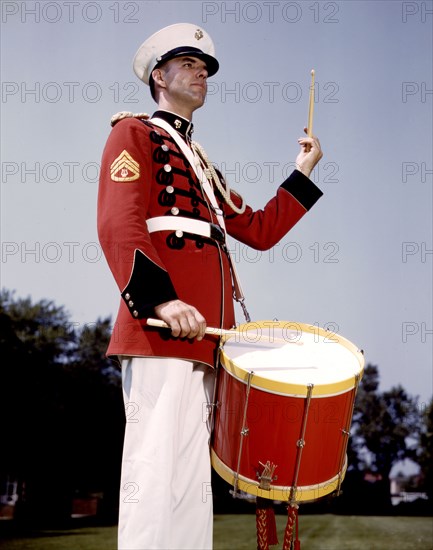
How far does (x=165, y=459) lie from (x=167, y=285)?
24.2 inches

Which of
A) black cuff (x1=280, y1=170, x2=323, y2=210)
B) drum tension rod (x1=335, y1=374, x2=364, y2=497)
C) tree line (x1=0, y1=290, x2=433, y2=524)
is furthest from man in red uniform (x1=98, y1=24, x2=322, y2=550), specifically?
tree line (x1=0, y1=290, x2=433, y2=524)

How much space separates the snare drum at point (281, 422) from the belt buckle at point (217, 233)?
1.36 ft

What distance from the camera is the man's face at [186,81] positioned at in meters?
3.28

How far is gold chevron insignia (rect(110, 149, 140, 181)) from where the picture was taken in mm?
2938

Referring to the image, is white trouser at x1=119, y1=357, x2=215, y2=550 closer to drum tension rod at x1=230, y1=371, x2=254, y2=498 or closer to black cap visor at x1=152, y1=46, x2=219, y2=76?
drum tension rod at x1=230, y1=371, x2=254, y2=498

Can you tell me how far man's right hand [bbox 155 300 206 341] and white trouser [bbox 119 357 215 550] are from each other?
0.22 meters

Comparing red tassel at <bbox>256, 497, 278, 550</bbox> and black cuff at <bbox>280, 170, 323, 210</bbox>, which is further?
black cuff at <bbox>280, 170, 323, 210</bbox>

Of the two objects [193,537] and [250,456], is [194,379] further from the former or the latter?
[193,537]

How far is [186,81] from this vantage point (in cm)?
329

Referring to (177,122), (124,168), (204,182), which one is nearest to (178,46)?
(177,122)

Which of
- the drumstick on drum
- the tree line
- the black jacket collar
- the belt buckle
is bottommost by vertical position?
the tree line

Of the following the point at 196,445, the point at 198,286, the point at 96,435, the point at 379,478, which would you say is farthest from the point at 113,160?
the point at 379,478

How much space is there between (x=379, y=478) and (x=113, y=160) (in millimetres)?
43487

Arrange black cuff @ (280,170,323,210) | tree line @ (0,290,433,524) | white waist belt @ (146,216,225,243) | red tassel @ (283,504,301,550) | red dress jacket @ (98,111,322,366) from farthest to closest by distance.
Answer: tree line @ (0,290,433,524)
black cuff @ (280,170,323,210)
white waist belt @ (146,216,225,243)
red tassel @ (283,504,301,550)
red dress jacket @ (98,111,322,366)
